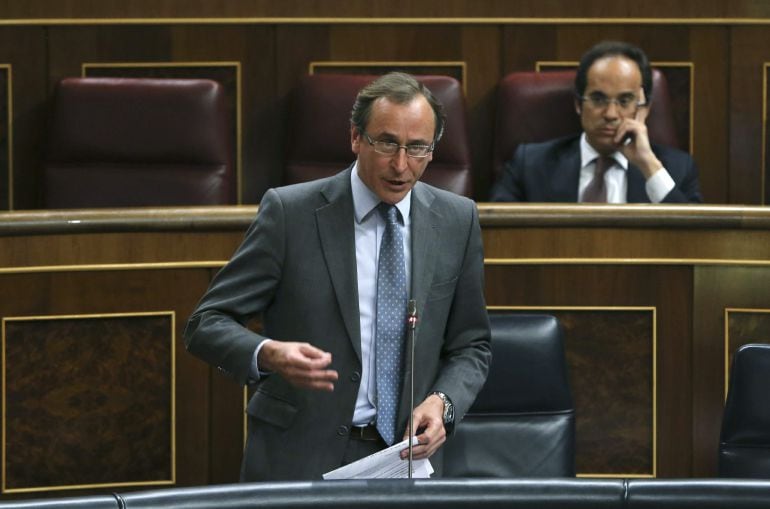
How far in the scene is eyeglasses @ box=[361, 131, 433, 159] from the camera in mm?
1402

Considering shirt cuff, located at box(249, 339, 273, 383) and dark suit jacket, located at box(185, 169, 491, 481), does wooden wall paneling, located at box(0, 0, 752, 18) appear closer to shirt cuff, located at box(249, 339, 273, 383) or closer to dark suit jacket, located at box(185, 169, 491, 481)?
dark suit jacket, located at box(185, 169, 491, 481)

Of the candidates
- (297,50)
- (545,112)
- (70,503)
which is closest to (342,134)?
(297,50)

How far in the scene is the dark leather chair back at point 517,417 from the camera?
1.65 meters

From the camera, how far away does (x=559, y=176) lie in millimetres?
2332

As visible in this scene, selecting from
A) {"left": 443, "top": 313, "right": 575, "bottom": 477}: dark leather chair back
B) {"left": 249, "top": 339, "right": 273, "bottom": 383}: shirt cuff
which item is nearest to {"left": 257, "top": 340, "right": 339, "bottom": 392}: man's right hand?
{"left": 249, "top": 339, "right": 273, "bottom": 383}: shirt cuff

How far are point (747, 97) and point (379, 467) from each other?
1548 millimetres

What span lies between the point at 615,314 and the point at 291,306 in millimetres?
693

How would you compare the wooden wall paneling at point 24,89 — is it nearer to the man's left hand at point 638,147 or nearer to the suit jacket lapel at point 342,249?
the man's left hand at point 638,147

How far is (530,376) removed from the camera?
1651 millimetres

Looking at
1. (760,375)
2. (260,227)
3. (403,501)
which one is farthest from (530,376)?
(403,501)

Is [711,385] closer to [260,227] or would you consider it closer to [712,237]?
[712,237]

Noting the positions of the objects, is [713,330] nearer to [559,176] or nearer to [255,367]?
[559,176]

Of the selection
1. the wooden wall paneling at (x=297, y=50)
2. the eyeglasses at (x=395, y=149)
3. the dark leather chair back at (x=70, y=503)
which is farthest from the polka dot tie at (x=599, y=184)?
the dark leather chair back at (x=70, y=503)

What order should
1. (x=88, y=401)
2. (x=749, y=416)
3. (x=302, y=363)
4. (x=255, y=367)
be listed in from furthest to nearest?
(x=88, y=401) → (x=749, y=416) → (x=255, y=367) → (x=302, y=363)
